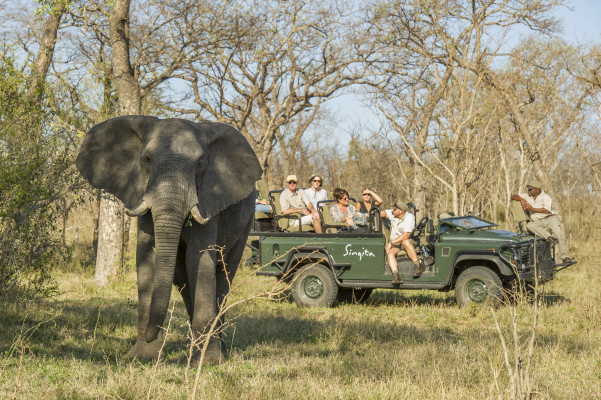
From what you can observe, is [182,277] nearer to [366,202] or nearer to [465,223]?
[366,202]

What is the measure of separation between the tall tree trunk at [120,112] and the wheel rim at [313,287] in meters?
4.07

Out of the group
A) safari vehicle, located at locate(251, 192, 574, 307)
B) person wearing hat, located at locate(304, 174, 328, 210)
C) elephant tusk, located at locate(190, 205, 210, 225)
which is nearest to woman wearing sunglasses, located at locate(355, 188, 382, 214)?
safari vehicle, located at locate(251, 192, 574, 307)

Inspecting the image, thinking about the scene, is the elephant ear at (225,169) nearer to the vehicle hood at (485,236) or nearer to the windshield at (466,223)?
the vehicle hood at (485,236)

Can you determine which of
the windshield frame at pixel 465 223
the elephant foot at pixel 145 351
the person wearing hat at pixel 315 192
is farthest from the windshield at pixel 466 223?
the elephant foot at pixel 145 351

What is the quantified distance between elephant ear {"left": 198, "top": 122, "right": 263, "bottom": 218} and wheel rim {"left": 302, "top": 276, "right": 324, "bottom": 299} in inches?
175

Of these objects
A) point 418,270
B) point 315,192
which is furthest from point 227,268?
point 315,192

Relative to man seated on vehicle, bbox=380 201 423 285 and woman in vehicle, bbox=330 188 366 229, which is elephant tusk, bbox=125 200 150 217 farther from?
woman in vehicle, bbox=330 188 366 229

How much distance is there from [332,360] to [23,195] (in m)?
4.85

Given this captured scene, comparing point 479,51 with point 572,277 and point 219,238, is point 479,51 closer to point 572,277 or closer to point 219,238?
point 572,277

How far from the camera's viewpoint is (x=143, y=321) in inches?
284

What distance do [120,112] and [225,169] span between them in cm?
703

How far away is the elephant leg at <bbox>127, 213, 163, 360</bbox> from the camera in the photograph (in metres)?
7.20

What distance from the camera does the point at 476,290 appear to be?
1109 cm

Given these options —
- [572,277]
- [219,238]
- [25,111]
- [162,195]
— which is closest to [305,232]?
[219,238]
